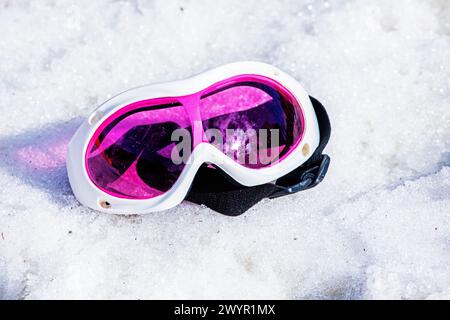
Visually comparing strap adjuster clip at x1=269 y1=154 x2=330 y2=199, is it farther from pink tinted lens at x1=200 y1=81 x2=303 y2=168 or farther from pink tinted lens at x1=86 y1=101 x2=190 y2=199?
pink tinted lens at x1=86 y1=101 x2=190 y2=199

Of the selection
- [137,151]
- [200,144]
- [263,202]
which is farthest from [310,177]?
[137,151]

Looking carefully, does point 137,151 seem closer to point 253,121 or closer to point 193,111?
point 193,111

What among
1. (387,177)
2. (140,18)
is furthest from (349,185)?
(140,18)

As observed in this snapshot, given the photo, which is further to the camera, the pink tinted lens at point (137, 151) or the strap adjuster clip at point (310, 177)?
the strap adjuster clip at point (310, 177)

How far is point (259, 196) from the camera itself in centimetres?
219

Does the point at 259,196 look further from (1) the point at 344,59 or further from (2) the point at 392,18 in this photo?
(2) the point at 392,18

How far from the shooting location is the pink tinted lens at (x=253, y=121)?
7.07 ft

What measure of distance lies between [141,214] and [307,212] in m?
0.55

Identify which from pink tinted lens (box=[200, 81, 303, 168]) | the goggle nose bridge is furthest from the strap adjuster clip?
the goggle nose bridge

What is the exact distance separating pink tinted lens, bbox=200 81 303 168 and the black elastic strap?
0.27ft

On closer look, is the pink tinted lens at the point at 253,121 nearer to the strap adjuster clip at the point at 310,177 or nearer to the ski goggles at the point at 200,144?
the ski goggles at the point at 200,144

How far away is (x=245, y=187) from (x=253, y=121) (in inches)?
8.4

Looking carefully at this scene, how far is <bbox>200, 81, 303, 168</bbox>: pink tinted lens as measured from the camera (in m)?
2.16

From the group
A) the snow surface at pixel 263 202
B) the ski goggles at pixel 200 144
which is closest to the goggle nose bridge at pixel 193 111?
the ski goggles at pixel 200 144
